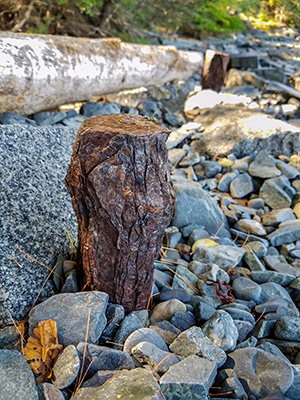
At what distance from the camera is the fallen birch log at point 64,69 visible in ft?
11.4

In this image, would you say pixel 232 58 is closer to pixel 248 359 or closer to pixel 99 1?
pixel 99 1

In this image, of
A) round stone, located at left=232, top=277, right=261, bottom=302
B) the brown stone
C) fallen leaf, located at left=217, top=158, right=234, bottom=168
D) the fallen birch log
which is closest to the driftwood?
round stone, located at left=232, top=277, right=261, bottom=302

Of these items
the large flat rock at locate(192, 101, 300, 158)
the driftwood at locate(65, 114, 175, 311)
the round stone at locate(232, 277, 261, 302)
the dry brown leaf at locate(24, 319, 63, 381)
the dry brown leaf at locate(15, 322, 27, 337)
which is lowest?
the round stone at locate(232, 277, 261, 302)

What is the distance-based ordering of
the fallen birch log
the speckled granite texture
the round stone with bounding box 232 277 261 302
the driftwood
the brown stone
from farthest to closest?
the brown stone < the fallen birch log < the round stone with bounding box 232 277 261 302 < the speckled granite texture < the driftwood

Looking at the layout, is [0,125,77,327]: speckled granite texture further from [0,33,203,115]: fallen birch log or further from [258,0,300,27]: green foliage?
[258,0,300,27]: green foliage

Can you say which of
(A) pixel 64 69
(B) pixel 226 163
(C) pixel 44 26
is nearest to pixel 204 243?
(B) pixel 226 163

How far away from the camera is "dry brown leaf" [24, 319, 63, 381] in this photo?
1.45 m

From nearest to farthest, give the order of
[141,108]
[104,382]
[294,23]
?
[104,382], [294,23], [141,108]

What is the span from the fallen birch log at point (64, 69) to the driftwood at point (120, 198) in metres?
2.21

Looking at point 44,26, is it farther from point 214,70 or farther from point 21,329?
point 21,329

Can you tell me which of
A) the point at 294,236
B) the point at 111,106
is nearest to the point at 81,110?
the point at 111,106

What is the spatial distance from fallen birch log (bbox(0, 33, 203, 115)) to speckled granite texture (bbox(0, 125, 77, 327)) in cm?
129

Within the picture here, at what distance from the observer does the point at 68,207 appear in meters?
2.23

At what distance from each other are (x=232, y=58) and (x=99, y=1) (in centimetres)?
312
